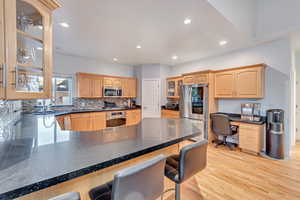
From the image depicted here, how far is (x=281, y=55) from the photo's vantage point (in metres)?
3.18

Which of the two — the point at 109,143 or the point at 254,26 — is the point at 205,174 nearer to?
the point at 109,143

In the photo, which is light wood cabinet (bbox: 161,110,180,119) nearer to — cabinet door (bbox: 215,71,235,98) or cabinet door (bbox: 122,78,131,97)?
cabinet door (bbox: 215,71,235,98)

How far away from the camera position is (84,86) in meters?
4.62

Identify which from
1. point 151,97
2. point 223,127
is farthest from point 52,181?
point 151,97

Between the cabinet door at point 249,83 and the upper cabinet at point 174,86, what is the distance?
185 centimetres

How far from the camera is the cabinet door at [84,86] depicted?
4.56 metres

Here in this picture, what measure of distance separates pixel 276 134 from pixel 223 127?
1.02 m

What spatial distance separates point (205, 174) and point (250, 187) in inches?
25.8

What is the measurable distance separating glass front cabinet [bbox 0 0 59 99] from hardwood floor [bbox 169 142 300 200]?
2.20 meters

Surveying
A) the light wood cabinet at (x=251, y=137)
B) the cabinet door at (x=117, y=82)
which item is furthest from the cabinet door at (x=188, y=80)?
the cabinet door at (x=117, y=82)

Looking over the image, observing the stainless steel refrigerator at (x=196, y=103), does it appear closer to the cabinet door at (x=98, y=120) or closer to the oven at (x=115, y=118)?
the oven at (x=115, y=118)

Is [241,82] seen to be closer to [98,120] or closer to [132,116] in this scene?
[132,116]

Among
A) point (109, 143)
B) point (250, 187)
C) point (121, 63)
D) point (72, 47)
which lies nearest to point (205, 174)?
point (250, 187)

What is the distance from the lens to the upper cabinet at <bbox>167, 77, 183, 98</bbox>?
5146 millimetres
